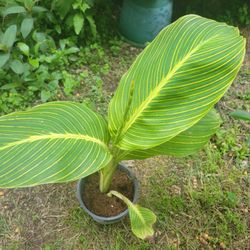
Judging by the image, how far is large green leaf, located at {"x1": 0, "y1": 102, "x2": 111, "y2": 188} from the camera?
1013 mm

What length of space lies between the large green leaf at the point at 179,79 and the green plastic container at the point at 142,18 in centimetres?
120

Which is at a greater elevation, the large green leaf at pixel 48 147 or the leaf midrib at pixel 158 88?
the leaf midrib at pixel 158 88

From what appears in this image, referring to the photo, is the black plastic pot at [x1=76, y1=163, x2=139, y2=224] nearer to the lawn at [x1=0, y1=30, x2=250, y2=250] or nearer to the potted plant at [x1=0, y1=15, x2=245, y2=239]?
the lawn at [x1=0, y1=30, x2=250, y2=250]

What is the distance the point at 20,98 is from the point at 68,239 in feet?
2.55

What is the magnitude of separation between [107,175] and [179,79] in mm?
509

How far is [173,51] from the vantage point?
1.16 metres

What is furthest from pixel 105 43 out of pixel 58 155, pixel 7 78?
pixel 58 155

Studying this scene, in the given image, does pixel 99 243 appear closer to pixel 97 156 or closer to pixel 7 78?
pixel 97 156

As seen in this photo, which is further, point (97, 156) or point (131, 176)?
point (131, 176)

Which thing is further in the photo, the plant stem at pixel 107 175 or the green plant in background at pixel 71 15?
the green plant in background at pixel 71 15

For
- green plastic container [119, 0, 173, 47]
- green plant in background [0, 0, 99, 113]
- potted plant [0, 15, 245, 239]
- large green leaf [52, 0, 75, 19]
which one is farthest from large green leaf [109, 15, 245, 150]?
green plastic container [119, 0, 173, 47]

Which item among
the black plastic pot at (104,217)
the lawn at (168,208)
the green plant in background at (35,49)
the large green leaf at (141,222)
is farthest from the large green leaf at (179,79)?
the green plant in background at (35,49)

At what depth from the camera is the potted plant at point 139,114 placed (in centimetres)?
104

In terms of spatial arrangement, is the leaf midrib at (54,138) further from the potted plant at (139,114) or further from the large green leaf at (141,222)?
the large green leaf at (141,222)
